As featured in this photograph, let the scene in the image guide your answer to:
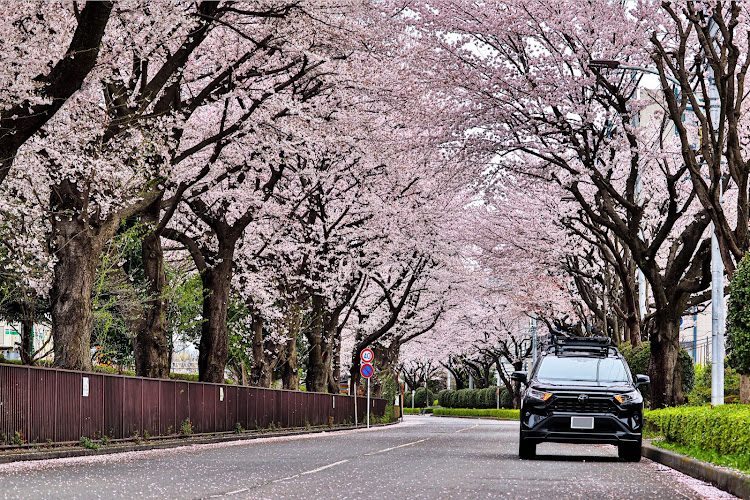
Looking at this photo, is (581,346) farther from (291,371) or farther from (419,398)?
(419,398)

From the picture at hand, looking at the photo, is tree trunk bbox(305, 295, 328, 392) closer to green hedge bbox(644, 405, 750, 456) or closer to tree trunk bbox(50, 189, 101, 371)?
tree trunk bbox(50, 189, 101, 371)

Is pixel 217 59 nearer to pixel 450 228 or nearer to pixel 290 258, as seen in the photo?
pixel 290 258

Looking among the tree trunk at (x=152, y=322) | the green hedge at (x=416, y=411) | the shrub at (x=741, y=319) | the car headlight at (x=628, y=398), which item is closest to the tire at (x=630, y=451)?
the car headlight at (x=628, y=398)

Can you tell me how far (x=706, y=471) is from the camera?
12391 millimetres

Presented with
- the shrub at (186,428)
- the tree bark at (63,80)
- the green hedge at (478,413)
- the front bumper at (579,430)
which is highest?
the tree bark at (63,80)

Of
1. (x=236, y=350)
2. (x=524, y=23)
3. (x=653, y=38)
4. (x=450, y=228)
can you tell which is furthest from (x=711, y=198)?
(x=236, y=350)

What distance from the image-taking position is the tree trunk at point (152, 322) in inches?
910

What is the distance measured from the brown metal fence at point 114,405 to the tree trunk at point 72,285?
666 millimetres

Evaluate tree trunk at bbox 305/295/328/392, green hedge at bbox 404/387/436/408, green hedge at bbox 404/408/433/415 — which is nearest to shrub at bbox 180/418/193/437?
tree trunk at bbox 305/295/328/392

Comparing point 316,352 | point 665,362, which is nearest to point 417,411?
point 316,352

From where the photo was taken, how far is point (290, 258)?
3472 cm

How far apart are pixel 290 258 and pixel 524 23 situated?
15.0 metres

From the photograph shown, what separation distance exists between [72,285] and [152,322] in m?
4.83

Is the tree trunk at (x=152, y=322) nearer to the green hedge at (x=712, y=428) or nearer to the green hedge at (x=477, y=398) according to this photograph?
the green hedge at (x=712, y=428)
